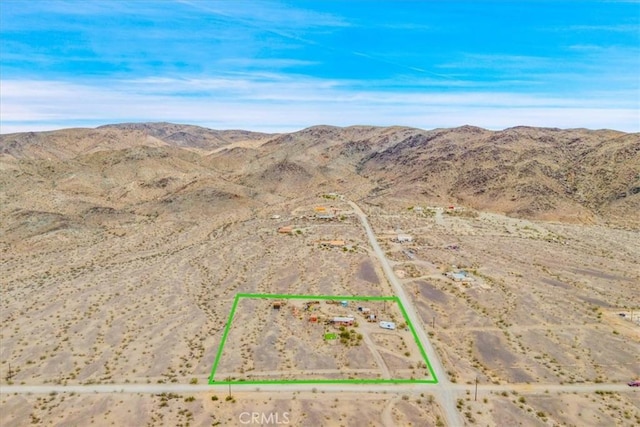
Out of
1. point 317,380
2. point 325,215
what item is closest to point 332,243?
point 325,215

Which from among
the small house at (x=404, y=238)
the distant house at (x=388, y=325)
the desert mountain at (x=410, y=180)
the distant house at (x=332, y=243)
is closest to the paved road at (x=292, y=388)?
the distant house at (x=388, y=325)

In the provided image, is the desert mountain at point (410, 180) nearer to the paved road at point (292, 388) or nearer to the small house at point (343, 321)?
the paved road at point (292, 388)

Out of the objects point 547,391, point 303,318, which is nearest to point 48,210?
point 303,318

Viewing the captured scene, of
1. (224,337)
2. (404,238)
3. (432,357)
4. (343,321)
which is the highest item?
(404,238)

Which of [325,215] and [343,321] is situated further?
[325,215]

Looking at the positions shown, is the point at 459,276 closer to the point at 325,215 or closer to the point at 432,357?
the point at 432,357

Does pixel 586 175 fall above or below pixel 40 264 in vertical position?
above

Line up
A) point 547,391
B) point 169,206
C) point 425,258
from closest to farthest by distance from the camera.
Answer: point 547,391 < point 425,258 < point 169,206

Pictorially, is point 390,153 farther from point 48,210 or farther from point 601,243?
point 48,210
